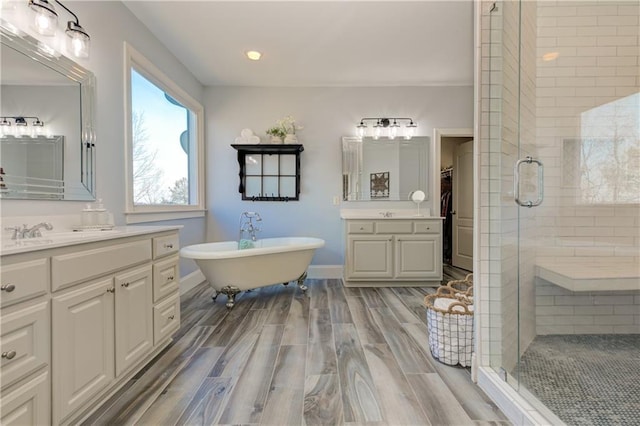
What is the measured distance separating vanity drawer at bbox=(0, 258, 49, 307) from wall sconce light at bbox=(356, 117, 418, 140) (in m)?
3.49

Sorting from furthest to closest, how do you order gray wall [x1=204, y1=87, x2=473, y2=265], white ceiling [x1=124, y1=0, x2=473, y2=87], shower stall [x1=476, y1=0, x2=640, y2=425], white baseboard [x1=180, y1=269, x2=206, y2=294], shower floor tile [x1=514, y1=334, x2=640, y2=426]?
gray wall [x1=204, y1=87, x2=473, y2=265] < white baseboard [x1=180, y1=269, x2=206, y2=294] < white ceiling [x1=124, y1=0, x2=473, y2=87] < shower stall [x1=476, y1=0, x2=640, y2=425] < shower floor tile [x1=514, y1=334, x2=640, y2=426]

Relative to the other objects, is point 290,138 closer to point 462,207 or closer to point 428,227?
point 428,227

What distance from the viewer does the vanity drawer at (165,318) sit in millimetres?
1806

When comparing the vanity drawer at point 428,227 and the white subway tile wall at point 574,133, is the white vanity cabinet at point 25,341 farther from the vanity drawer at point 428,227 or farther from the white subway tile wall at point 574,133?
the vanity drawer at point 428,227

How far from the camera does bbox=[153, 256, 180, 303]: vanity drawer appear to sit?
1.81 m

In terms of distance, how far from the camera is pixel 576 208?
2066 mm

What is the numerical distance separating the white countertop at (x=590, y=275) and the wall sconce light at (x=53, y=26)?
3.19 metres

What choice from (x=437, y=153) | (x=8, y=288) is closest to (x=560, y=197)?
(x=437, y=153)

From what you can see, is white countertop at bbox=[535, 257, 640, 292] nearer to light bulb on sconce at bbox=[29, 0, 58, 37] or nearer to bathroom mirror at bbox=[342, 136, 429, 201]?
bathroom mirror at bbox=[342, 136, 429, 201]

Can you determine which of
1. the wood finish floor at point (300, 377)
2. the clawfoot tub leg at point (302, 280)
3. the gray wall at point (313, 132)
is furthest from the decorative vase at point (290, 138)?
the wood finish floor at point (300, 377)

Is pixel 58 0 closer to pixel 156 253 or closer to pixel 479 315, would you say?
pixel 156 253

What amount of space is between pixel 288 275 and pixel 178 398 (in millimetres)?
1744

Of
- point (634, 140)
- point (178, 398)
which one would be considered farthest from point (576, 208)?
point (178, 398)

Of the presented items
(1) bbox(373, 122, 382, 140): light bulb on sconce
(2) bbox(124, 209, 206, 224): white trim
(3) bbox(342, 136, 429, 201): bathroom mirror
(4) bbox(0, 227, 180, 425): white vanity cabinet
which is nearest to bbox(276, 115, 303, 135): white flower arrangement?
(3) bbox(342, 136, 429, 201): bathroom mirror
